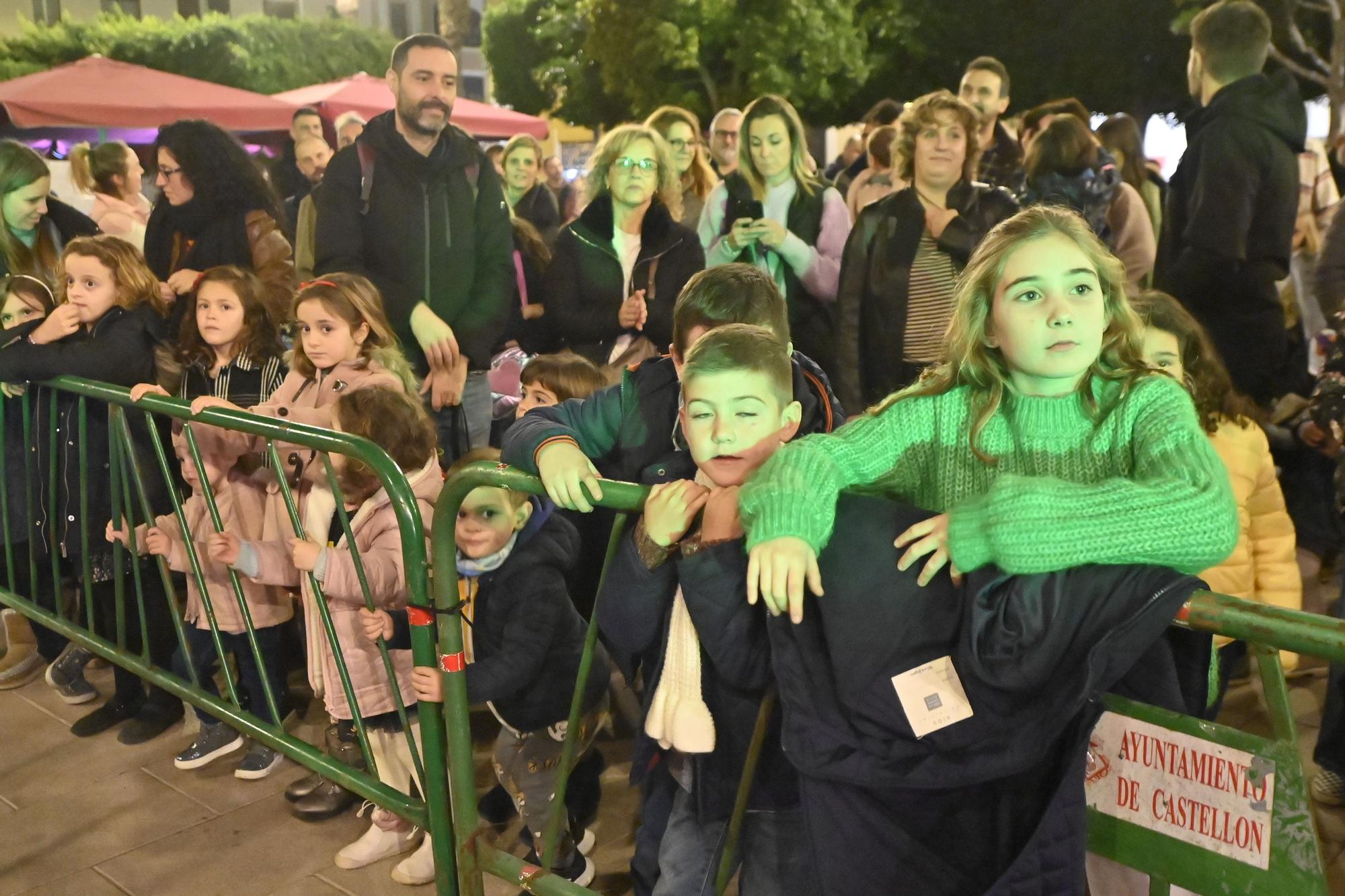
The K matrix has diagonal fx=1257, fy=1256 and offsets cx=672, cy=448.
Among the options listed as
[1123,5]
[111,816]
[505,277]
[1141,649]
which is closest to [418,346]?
[505,277]

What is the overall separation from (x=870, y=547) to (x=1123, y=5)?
83.3ft

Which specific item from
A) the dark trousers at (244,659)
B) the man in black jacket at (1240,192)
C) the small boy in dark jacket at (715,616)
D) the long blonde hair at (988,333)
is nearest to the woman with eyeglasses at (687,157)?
the man in black jacket at (1240,192)

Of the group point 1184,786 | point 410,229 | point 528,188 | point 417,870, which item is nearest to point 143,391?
point 410,229

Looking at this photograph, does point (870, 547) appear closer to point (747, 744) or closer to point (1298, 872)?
point (747, 744)

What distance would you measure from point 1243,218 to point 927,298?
1.41 metres

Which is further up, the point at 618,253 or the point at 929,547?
the point at 618,253

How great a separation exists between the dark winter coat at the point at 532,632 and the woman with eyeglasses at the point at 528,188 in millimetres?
4825

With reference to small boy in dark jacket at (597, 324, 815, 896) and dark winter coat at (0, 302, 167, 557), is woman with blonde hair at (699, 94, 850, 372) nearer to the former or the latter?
dark winter coat at (0, 302, 167, 557)

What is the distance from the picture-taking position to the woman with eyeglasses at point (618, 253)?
5137 mm

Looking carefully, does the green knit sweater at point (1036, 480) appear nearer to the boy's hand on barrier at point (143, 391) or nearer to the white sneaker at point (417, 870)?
the white sneaker at point (417, 870)

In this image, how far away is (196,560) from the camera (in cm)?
398

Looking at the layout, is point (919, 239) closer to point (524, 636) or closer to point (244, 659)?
point (524, 636)

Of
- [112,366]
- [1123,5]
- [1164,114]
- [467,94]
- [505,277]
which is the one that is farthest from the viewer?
[467,94]

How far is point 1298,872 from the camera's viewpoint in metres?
1.81
